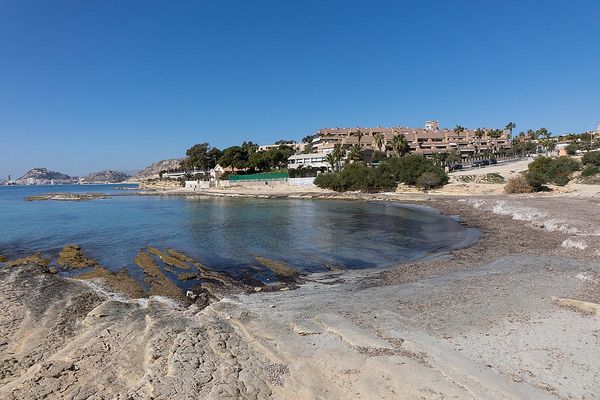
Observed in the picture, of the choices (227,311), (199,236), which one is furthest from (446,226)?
(227,311)

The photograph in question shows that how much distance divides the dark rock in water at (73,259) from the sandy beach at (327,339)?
11.8 feet

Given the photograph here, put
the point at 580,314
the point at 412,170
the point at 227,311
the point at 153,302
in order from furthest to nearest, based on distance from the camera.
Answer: the point at 412,170 < the point at 153,302 < the point at 227,311 < the point at 580,314

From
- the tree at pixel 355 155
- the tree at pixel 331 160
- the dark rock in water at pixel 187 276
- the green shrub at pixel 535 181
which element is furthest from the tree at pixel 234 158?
the dark rock in water at pixel 187 276

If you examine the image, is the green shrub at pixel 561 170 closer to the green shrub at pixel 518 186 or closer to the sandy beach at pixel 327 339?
the green shrub at pixel 518 186

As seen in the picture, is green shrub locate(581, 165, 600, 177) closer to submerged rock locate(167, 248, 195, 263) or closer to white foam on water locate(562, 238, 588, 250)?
white foam on water locate(562, 238, 588, 250)

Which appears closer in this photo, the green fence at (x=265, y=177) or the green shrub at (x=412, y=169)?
the green shrub at (x=412, y=169)

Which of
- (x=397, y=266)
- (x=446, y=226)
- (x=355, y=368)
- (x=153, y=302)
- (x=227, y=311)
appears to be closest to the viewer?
(x=355, y=368)

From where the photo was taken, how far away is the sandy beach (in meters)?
7.18

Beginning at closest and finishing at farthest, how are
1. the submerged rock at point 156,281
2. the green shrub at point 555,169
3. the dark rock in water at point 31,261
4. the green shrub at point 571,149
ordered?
the submerged rock at point 156,281, the dark rock in water at point 31,261, the green shrub at point 555,169, the green shrub at point 571,149

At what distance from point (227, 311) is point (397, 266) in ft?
33.2

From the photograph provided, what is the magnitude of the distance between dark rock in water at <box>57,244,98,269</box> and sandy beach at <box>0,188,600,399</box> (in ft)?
11.8

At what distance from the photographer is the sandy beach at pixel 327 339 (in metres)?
7.18

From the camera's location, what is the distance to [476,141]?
439 feet

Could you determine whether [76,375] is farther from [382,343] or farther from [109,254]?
[109,254]
